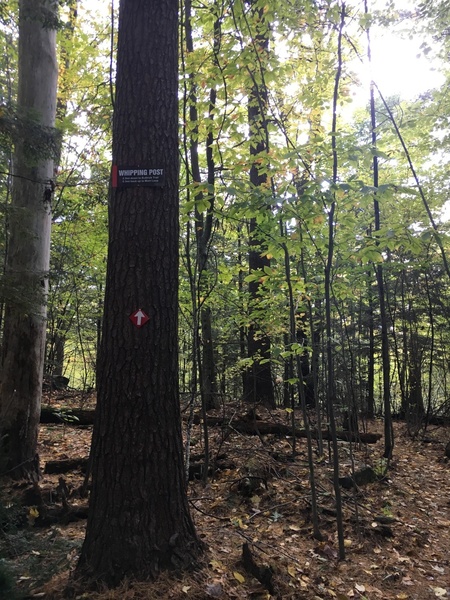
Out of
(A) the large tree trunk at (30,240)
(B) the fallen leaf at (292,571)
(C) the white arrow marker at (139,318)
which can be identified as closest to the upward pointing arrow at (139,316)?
(C) the white arrow marker at (139,318)

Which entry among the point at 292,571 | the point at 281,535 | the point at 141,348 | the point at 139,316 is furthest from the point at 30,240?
the point at 292,571

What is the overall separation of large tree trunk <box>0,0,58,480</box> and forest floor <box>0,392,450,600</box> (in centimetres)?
69

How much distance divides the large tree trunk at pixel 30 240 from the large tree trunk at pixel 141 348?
1984 mm

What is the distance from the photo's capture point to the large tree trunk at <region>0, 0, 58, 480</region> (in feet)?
16.0

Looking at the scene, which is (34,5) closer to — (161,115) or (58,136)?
(58,136)

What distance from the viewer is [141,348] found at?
116 inches

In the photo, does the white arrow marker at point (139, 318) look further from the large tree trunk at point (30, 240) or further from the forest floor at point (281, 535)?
the large tree trunk at point (30, 240)

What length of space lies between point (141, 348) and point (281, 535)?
104 inches

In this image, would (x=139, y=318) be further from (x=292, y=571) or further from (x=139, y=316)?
(x=292, y=571)

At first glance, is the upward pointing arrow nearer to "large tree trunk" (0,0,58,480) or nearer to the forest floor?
the forest floor

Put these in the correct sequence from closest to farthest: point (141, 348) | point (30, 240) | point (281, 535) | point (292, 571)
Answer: point (141, 348), point (292, 571), point (281, 535), point (30, 240)

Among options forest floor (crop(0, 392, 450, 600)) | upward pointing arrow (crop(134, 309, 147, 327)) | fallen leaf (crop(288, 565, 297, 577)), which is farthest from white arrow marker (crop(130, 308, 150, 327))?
fallen leaf (crop(288, 565, 297, 577))

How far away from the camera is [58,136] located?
496cm

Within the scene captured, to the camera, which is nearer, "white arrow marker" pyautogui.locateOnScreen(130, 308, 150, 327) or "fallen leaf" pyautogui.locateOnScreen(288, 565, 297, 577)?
"white arrow marker" pyautogui.locateOnScreen(130, 308, 150, 327)
